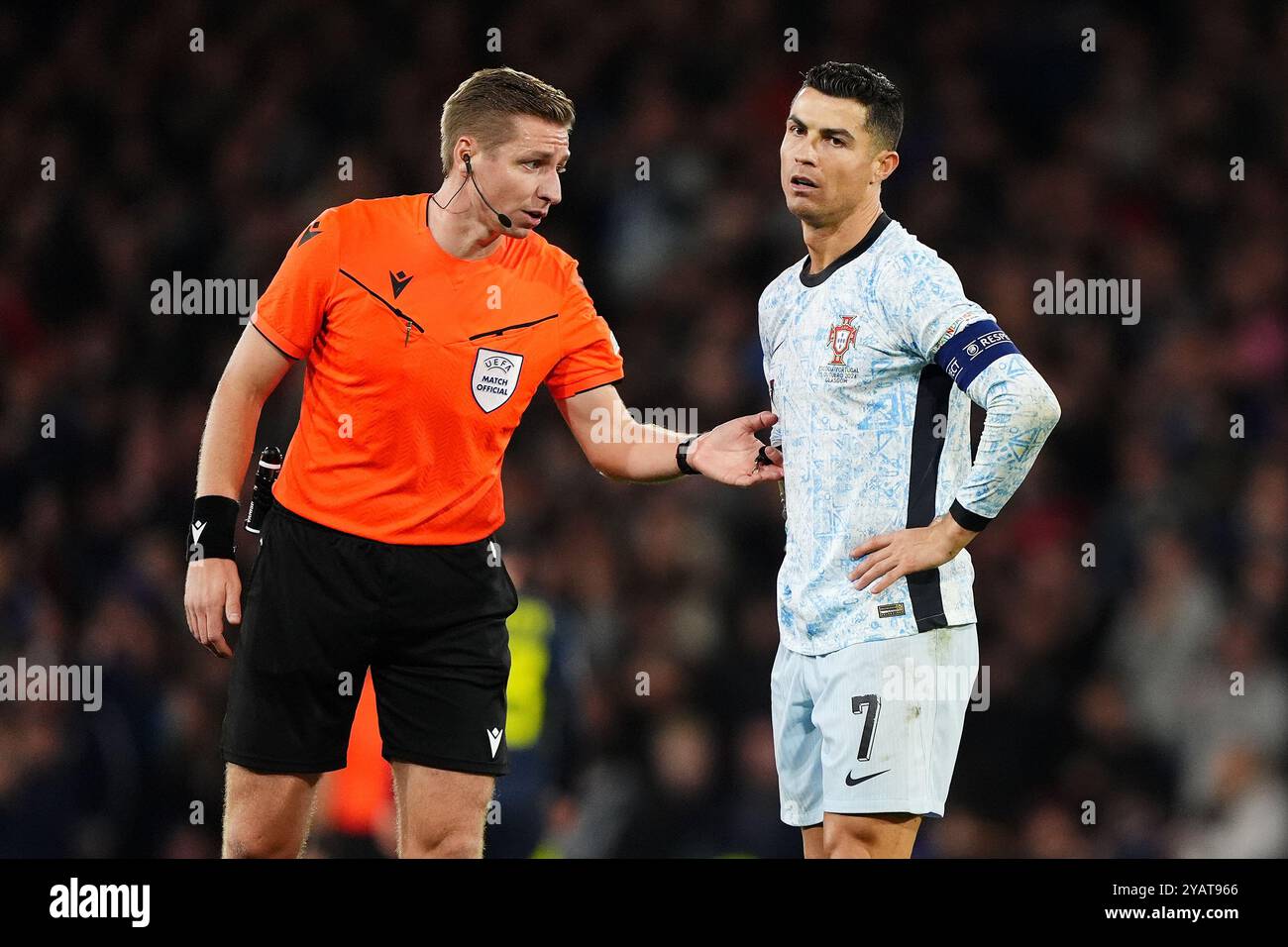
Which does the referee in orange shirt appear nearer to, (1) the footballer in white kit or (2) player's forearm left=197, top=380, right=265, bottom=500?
(2) player's forearm left=197, top=380, right=265, bottom=500

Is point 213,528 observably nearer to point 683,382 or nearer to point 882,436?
point 882,436

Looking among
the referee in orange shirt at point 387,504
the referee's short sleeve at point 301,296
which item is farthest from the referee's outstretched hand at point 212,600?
the referee's short sleeve at point 301,296

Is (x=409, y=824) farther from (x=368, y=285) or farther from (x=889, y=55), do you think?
(x=889, y=55)

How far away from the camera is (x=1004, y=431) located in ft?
11.7

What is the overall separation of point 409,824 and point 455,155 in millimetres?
1690

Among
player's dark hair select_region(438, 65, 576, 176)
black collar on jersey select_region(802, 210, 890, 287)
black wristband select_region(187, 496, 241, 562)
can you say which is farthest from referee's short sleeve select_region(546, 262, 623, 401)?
black wristband select_region(187, 496, 241, 562)

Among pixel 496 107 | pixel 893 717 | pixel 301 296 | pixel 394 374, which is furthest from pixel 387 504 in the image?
pixel 893 717

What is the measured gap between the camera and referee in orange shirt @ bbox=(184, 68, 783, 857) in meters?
4.05

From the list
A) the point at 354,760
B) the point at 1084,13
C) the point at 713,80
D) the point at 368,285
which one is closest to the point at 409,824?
the point at 368,285

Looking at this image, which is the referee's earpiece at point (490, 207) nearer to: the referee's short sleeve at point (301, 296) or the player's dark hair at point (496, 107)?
the player's dark hair at point (496, 107)

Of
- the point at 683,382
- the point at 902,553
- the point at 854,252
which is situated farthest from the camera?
the point at 683,382

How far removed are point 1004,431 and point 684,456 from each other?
100cm

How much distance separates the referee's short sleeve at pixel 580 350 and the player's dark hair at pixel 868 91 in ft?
2.78

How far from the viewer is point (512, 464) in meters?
7.60
